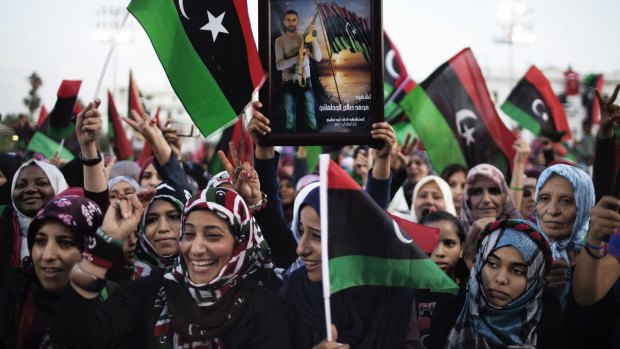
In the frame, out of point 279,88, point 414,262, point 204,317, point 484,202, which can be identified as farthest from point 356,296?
point 484,202

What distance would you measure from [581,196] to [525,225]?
0.90 meters

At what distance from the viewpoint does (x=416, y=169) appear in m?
7.30

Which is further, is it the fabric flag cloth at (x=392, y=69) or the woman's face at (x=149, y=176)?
the fabric flag cloth at (x=392, y=69)

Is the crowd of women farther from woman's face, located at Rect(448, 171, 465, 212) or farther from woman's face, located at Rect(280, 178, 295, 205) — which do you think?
woman's face, located at Rect(280, 178, 295, 205)

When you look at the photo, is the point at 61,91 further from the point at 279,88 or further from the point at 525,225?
the point at 525,225

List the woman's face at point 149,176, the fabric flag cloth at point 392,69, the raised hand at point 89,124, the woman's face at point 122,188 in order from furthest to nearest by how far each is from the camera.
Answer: the fabric flag cloth at point 392,69 → the woman's face at point 149,176 → the woman's face at point 122,188 → the raised hand at point 89,124

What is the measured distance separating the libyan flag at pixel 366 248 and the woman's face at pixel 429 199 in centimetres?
265

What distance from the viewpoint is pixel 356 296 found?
3.51 m

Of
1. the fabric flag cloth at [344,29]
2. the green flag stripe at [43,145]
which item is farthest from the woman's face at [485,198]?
the green flag stripe at [43,145]

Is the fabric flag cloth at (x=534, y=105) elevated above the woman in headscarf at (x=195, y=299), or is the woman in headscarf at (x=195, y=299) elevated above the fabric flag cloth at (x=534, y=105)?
the fabric flag cloth at (x=534, y=105)

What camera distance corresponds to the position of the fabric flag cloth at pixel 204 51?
154 inches

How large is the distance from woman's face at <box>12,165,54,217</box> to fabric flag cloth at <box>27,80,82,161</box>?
1.32 meters

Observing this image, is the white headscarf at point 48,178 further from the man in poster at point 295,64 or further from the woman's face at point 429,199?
the woman's face at point 429,199

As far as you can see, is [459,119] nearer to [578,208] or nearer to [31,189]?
[578,208]
